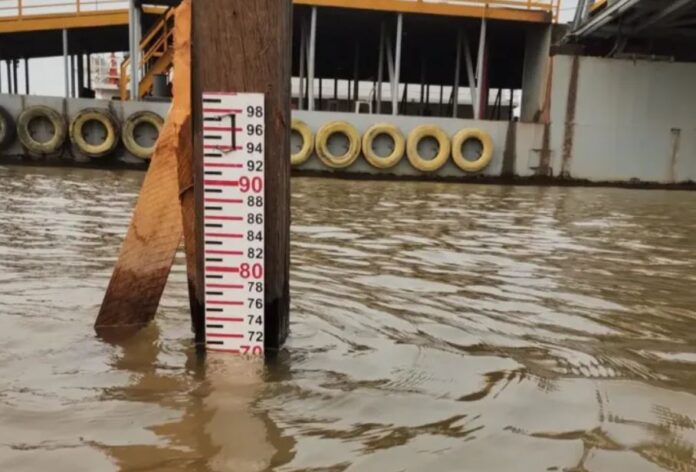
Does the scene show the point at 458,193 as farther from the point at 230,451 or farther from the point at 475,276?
the point at 230,451

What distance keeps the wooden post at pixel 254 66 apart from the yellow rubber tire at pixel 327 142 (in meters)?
12.6

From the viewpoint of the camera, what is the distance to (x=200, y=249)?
2701 millimetres

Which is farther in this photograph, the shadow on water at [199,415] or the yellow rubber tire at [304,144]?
the yellow rubber tire at [304,144]

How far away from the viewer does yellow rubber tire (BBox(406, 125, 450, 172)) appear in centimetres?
1545

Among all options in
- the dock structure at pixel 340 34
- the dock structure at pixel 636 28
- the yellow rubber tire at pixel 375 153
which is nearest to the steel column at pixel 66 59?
the dock structure at pixel 340 34

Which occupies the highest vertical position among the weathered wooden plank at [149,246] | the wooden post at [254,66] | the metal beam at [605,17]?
the metal beam at [605,17]

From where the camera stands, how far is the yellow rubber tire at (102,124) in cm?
1504

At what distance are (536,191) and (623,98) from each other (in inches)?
175

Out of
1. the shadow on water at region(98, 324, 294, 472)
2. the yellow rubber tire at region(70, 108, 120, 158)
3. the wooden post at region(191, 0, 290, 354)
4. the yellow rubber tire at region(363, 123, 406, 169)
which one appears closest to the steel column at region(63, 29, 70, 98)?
the yellow rubber tire at region(70, 108, 120, 158)

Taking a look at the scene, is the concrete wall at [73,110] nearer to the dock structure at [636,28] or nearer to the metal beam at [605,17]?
the metal beam at [605,17]

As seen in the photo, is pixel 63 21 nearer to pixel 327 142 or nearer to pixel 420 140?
pixel 327 142

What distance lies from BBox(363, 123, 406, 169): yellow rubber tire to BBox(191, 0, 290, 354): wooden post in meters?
12.8

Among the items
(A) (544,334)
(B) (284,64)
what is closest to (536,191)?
(A) (544,334)

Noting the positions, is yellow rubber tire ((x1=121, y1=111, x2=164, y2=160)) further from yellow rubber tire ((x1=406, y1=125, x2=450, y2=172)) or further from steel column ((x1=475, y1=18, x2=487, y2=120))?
steel column ((x1=475, y1=18, x2=487, y2=120))
